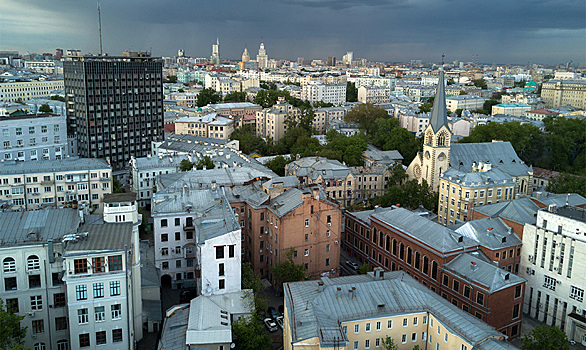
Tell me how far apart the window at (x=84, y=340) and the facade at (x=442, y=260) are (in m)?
27.6

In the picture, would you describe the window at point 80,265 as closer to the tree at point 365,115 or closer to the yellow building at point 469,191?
the yellow building at point 469,191

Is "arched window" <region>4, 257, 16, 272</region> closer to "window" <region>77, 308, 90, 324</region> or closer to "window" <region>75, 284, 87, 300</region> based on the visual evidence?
"window" <region>75, 284, 87, 300</region>

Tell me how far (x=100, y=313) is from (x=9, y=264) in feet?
20.8

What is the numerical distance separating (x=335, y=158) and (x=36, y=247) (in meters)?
54.1

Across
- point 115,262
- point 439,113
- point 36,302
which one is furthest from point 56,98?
point 115,262

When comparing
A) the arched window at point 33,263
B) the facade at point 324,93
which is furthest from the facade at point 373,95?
the arched window at point 33,263

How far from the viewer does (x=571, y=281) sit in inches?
1462

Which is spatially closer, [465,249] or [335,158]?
[465,249]

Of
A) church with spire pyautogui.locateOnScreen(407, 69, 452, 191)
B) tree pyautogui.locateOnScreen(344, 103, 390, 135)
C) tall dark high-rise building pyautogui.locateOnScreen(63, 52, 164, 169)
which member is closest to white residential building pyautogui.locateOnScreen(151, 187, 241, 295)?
church with spire pyautogui.locateOnScreen(407, 69, 452, 191)

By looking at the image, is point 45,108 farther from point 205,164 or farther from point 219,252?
point 219,252

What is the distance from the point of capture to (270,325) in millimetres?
36688

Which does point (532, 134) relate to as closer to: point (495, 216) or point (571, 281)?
point (495, 216)

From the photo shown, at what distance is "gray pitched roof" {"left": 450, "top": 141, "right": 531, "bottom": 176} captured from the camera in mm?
67750

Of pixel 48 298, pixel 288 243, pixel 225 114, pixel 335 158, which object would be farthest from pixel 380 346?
pixel 225 114
